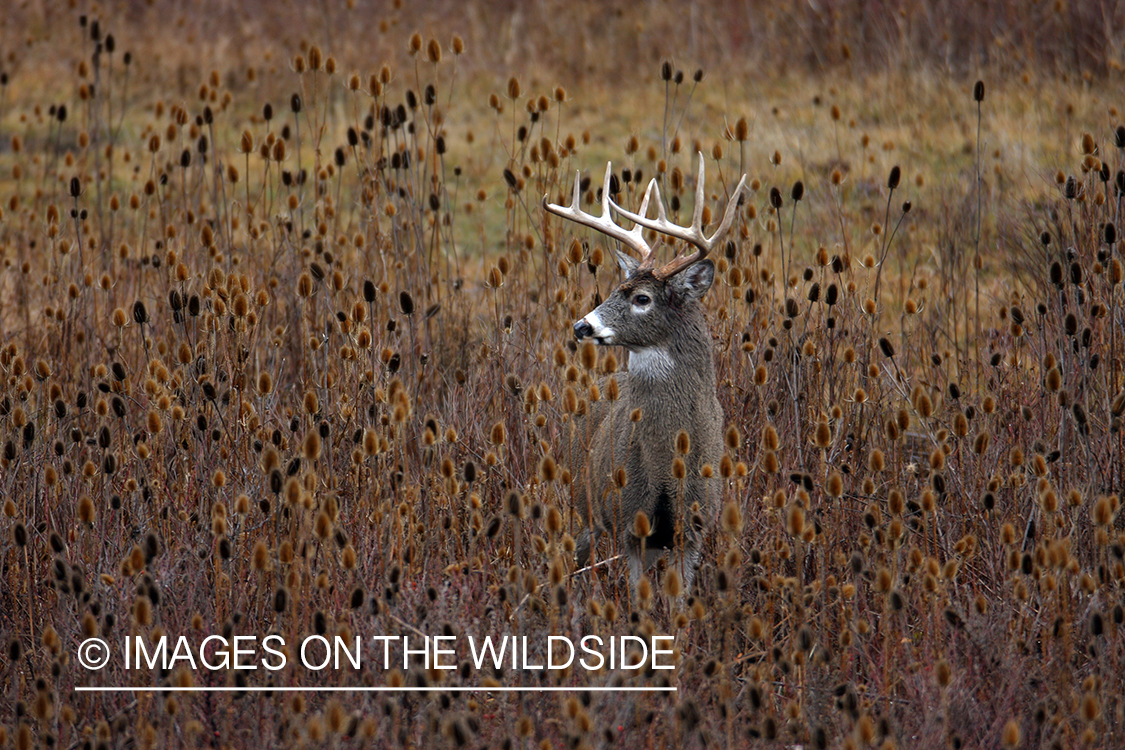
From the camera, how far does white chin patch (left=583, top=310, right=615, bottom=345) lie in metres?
3.93

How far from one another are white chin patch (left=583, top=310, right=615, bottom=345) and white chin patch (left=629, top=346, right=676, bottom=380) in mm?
268

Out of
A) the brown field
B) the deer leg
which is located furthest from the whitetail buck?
the brown field

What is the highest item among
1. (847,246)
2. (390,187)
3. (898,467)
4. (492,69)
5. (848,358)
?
(492,69)

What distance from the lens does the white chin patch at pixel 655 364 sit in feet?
13.7

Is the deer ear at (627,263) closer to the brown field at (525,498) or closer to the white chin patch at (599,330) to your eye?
the brown field at (525,498)

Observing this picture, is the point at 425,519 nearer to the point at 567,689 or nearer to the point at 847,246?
the point at 567,689

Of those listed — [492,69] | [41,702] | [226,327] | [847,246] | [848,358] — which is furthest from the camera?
[492,69]

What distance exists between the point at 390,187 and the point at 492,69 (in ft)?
29.5

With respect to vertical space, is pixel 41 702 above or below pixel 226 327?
below

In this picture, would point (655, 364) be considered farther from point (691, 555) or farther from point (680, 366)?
point (691, 555)

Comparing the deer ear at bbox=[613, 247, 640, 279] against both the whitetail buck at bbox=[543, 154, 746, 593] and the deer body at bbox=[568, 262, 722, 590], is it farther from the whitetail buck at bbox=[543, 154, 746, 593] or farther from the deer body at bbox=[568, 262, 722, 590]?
the deer body at bbox=[568, 262, 722, 590]

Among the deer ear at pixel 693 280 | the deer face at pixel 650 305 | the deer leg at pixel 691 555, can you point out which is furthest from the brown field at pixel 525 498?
the deer ear at pixel 693 280

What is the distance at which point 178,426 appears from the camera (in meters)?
4.21

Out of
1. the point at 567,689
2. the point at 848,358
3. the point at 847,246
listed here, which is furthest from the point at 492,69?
the point at 567,689
